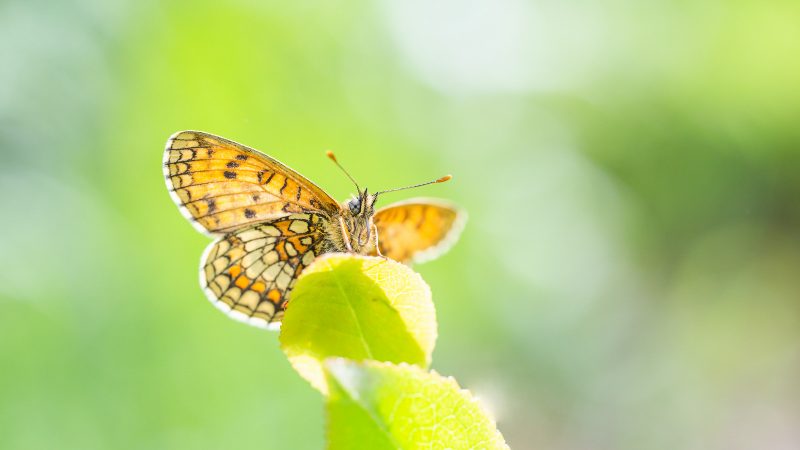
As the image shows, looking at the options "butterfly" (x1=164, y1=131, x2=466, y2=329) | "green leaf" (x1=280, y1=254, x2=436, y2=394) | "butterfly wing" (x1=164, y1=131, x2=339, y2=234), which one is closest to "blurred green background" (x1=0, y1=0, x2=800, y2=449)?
"green leaf" (x1=280, y1=254, x2=436, y2=394)

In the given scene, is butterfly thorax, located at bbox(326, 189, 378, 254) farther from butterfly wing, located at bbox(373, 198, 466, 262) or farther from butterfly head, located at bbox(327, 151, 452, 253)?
butterfly wing, located at bbox(373, 198, 466, 262)

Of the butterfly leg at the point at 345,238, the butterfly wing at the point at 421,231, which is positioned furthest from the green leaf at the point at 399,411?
the butterfly wing at the point at 421,231

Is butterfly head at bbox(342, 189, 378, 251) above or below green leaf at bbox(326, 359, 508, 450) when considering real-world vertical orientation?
above

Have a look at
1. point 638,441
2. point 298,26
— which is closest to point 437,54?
point 298,26

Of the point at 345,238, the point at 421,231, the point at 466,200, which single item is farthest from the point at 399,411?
the point at 466,200

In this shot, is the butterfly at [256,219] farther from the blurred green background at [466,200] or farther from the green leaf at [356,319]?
the green leaf at [356,319]

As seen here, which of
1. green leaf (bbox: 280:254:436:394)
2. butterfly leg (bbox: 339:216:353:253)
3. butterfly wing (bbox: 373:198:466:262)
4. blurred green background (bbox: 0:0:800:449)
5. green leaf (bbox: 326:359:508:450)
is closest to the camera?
green leaf (bbox: 326:359:508:450)

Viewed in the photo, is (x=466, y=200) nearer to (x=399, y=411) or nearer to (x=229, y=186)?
(x=229, y=186)

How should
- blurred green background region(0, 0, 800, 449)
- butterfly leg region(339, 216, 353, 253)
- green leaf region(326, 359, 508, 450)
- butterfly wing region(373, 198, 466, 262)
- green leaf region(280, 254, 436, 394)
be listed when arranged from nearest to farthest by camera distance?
green leaf region(326, 359, 508, 450)
green leaf region(280, 254, 436, 394)
butterfly leg region(339, 216, 353, 253)
butterfly wing region(373, 198, 466, 262)
blurred green background region(0, 0, 800, 449)
